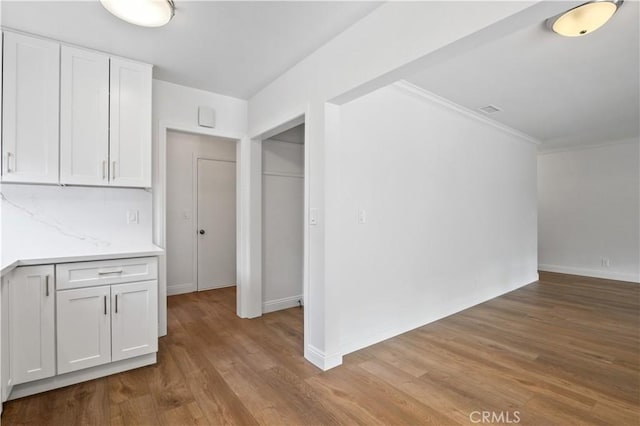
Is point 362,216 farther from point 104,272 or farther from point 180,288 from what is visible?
point 180,288

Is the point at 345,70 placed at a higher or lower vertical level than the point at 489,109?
lower

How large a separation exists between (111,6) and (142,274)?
1.81m

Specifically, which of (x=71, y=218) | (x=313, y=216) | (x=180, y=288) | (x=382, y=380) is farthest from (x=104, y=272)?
(x=180, y=288)

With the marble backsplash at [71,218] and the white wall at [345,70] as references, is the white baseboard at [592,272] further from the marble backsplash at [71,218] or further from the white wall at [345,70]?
the marble backsplash at [71,218]

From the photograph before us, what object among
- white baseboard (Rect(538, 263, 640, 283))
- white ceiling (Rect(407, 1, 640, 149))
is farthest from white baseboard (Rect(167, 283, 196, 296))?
white baseboard (Rect(538, 263, 640, 283))

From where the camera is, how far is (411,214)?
3244mm

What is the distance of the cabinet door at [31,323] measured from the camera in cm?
199

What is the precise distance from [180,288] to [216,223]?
1112mm

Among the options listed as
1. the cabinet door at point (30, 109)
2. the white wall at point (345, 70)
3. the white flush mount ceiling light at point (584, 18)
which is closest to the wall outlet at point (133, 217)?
the cabinet door at point (30, 109)

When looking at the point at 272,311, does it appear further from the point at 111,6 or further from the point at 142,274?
the point at 111,6

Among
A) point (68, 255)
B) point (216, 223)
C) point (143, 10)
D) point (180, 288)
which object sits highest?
point (143, 10)

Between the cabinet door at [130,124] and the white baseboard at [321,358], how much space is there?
1989 millimetres

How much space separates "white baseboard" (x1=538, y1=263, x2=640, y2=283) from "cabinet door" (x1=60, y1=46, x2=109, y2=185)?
778 centimetres

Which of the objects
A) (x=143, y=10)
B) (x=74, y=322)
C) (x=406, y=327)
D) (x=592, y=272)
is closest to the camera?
(x=143, y=10)
